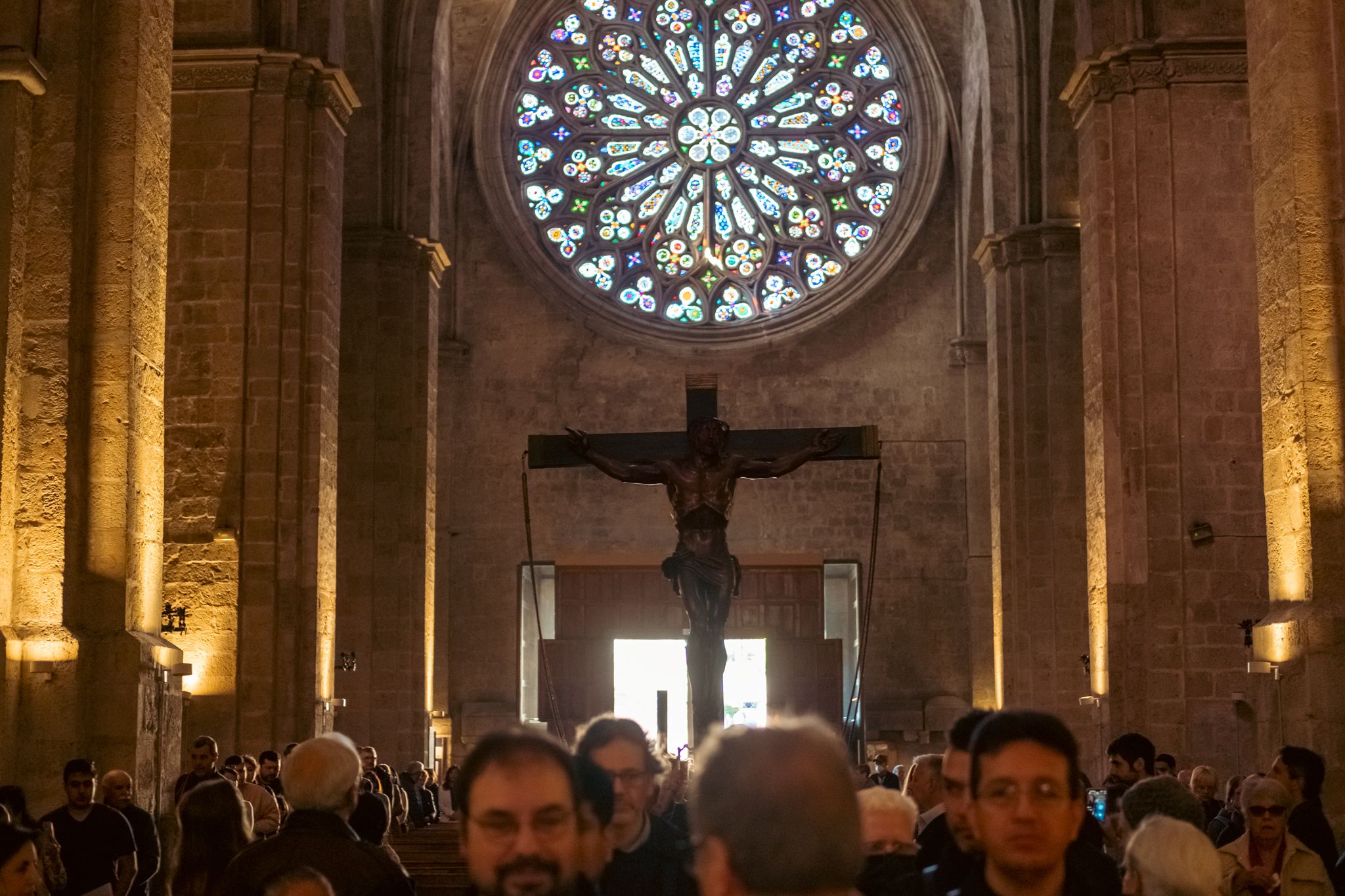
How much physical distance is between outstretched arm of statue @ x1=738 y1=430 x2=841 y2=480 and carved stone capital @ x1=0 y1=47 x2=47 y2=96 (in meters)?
4.59

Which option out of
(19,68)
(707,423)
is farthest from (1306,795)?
(19,68)

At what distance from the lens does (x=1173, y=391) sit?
14039 mm

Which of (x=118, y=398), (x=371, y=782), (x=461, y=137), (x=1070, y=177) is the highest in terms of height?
(x=461, y=137)

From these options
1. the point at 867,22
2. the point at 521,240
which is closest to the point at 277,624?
the point at 521,240

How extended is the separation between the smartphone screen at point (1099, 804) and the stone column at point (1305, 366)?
9.02ft

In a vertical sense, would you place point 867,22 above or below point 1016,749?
above

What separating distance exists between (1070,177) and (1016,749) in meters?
16.5

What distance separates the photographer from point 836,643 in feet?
A: 76.8

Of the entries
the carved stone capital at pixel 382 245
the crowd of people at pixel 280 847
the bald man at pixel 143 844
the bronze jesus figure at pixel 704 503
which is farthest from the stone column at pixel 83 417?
the carved stone capital at pixel 382 245

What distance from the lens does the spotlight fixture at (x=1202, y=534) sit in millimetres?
13680

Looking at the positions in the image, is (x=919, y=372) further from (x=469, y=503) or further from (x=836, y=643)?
(x=469, y=503)

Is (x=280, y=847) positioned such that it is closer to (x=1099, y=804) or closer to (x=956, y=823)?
(x=956, y=823)

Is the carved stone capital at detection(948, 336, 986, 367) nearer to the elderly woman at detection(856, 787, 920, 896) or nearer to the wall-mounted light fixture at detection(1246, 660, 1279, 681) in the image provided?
the wall-mounted light fixture at detection(1246, 660, 1279, 681)

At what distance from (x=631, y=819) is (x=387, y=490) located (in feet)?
49.2
